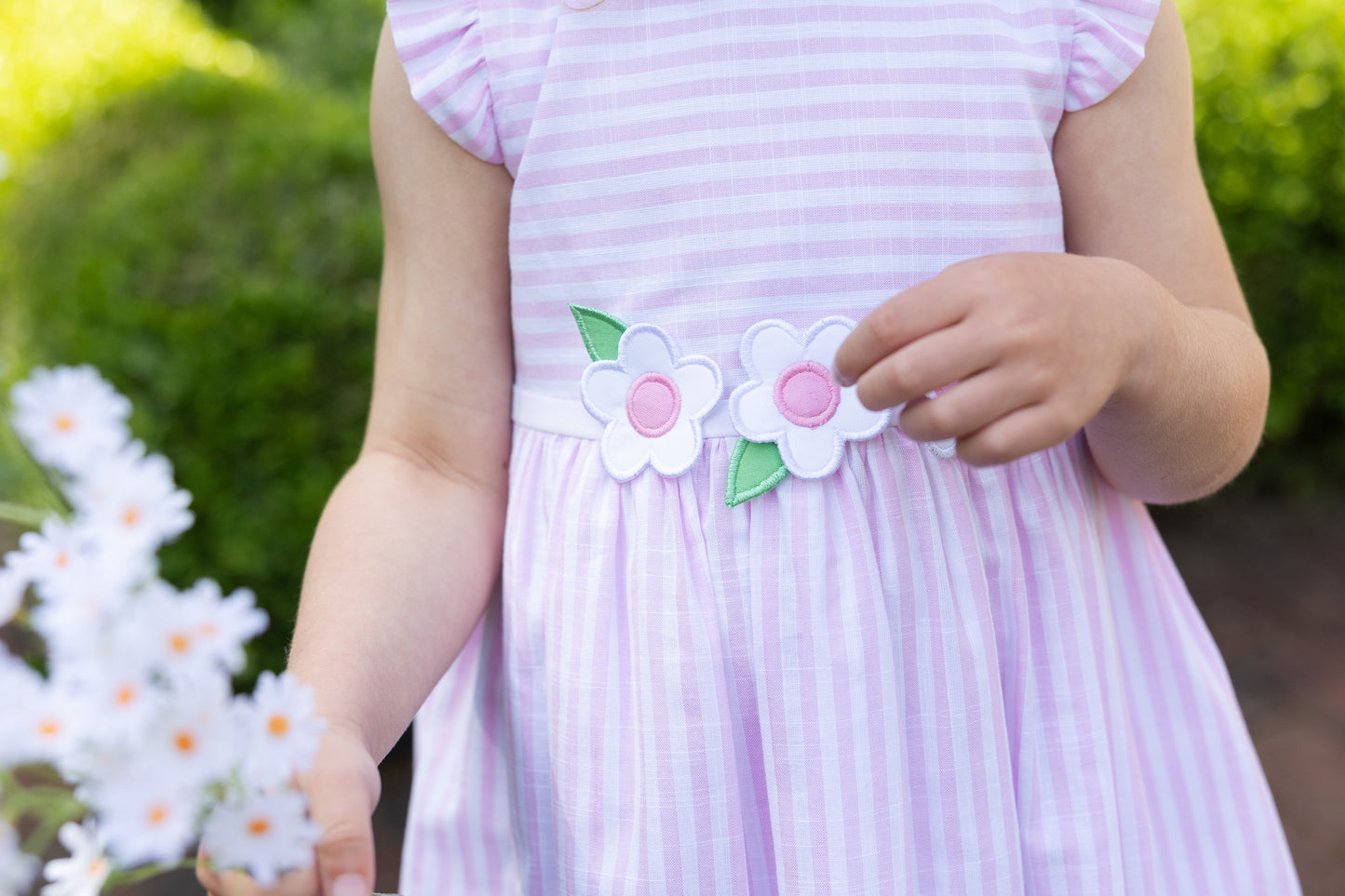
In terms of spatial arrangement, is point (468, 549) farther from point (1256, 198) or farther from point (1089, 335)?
point (1256, 198)

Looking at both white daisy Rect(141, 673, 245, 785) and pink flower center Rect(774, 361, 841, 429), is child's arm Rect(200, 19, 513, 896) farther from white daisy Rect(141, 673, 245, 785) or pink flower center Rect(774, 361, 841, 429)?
white daisy Rect(141, 673, 245, 785)

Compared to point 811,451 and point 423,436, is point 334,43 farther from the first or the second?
point 811,451

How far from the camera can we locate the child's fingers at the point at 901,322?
0.64 meters

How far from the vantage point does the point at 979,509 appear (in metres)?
0.84

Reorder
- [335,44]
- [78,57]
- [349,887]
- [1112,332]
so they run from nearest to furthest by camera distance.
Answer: [349,887] → [1112,332] → [78,57] → [335,44]

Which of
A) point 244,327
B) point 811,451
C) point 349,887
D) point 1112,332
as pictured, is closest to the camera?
point 349,887

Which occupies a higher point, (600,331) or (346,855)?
(600,331)

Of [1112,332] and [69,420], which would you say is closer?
[69,420]

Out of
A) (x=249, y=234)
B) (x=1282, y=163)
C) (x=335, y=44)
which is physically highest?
(x=335, y=44)

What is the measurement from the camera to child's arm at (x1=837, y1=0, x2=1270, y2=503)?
2.10 ft

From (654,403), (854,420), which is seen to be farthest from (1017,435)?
(654,403)

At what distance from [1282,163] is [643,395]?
274cm

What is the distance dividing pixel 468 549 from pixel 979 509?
0.41 metres

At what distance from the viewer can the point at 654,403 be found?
0.83 metres
